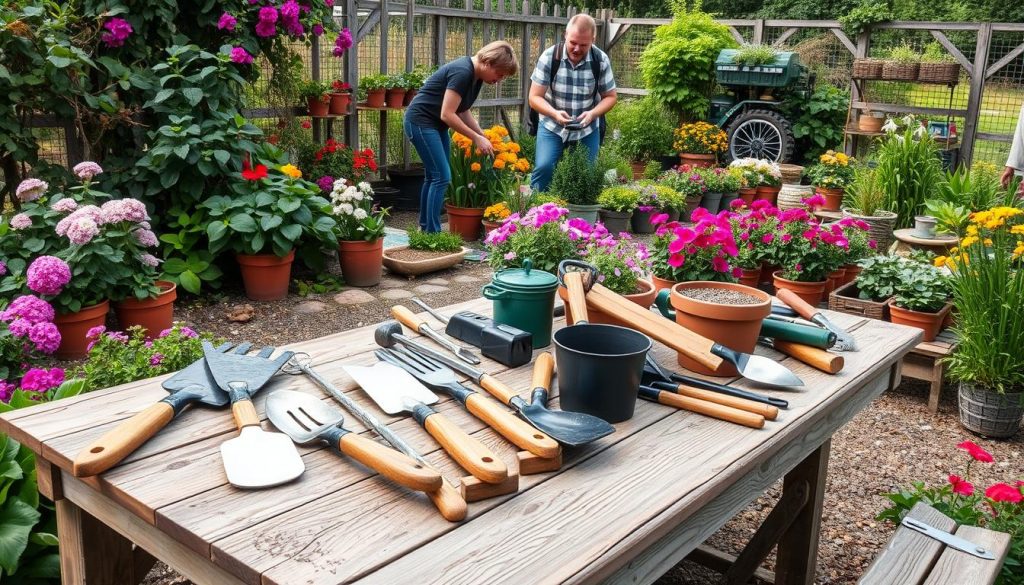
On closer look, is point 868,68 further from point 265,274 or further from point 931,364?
point 265,274

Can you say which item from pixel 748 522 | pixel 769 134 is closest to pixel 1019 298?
pixel 748 522

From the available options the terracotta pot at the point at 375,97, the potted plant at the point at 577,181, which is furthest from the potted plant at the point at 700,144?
the terracotta pot at the point at 375,97

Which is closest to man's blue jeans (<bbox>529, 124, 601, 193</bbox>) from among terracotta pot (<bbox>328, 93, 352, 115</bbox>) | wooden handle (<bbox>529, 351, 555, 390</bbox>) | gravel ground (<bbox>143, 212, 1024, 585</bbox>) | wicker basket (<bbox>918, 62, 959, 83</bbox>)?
terracotta pot (<bbox>328, 93, 352, 115</bbox>)

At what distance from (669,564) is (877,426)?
272 centimetres

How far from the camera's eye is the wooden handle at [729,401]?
1.57 metres

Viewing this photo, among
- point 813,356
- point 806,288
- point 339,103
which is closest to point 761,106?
point 339,103

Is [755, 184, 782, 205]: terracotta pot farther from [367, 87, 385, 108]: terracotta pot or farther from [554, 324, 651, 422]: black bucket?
[554, 324, 651, 422]: black bucket

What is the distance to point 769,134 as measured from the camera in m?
9.75

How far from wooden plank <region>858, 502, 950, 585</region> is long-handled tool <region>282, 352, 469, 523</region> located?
3.32ft

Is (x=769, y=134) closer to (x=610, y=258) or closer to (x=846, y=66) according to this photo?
(x=846, y=66)

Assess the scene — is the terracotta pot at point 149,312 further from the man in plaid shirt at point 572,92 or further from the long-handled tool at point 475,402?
the man in plaid shirt at point 572,92

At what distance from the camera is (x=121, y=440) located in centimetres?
129

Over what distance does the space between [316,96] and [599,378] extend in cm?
559

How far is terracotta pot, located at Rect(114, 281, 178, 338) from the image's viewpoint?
4.08 meters
